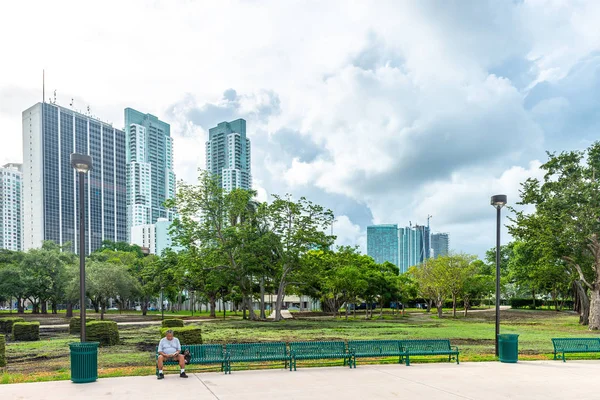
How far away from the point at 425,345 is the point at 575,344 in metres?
5.66

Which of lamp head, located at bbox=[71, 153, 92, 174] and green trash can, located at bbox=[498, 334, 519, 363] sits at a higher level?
lamp head, located at bbox=[71, 153, 92, 174]

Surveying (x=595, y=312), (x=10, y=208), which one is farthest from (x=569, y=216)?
(x=10, y=208)

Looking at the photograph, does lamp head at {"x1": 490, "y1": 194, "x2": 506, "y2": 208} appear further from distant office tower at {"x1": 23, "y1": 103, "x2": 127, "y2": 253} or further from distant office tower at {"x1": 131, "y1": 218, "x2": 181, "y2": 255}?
distant office tower at {"x1": 131, "y1": 218, "x2": 181, "y2": 255}

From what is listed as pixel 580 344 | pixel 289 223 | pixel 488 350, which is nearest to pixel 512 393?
pixel 580 344

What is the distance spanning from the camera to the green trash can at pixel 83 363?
36.6ft

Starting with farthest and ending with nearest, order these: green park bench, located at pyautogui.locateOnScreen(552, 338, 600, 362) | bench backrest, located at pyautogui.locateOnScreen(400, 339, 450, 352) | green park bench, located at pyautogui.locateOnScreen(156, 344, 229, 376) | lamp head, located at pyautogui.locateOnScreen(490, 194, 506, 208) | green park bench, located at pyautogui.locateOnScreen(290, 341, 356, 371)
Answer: lamp head, located at pyautogui.locateOnScreen(490, 194, 506, 208)
green park bench, located at pyautogui.locateOnScreen(552, 338, 600, 362)
bench backrest, located at pyautogui.locateOnScreen(400, 339, 450, 352)
green park bench, located at pyautogui.locateOnScreen(290, 341, 356, 371)
green park bench, located at pyautogui.locateOnScreen(156, 344, 229, 376)

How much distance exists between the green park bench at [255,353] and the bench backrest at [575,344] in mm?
9375

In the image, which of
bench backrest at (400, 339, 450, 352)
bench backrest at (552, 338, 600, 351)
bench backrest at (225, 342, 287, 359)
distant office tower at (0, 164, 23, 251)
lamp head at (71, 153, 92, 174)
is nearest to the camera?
lamp head at (71, 153, 92, 174)

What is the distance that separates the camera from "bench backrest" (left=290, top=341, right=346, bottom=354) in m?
13.5

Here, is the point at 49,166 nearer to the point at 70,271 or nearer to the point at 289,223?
the point at 70,271

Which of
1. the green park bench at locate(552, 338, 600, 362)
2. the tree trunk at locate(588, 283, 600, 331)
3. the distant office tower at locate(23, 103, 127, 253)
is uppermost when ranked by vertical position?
the distant office tower at locate(23, 103, 127, 253)

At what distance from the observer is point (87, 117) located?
158375 mm

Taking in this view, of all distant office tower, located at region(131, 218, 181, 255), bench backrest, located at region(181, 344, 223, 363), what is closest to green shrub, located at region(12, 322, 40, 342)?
bench backrest, located at region(181, 344, 223, 363)

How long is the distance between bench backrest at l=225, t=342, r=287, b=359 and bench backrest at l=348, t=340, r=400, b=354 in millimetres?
2199
